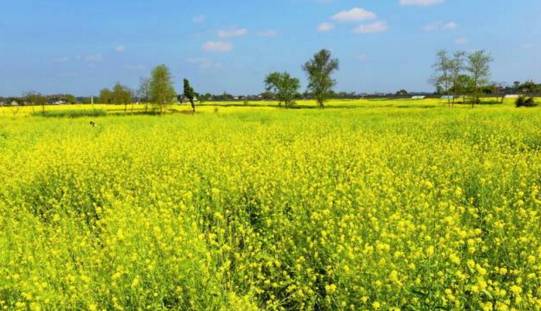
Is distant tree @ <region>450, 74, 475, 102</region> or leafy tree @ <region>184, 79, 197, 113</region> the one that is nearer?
distant tree @ <region>450, 74, 475, 102</region>

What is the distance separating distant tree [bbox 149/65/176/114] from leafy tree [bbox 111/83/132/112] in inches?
428

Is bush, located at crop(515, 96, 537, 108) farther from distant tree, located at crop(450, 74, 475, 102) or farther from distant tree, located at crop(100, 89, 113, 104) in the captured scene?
distant tree, located at crop(100, 89, 113, 104)

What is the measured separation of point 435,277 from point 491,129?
522 inches

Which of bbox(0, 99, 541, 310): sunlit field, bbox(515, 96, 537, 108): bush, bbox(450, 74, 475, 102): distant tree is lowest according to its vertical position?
bbox(0, 99, 541, 310): sunlit field

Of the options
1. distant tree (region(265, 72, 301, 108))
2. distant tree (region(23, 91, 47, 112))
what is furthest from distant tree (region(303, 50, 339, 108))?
distant tree (region(23, 91, 47, 112))

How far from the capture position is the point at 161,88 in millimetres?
57656

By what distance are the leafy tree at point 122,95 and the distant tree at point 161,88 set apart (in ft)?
35.7

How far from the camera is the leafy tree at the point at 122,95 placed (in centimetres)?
6819

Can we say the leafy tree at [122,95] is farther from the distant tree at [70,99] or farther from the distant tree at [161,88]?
the distant tree at [70,99]

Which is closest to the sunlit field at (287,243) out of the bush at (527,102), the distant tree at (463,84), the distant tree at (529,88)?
the bush at (527,102)

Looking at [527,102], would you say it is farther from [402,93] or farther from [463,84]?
[402,93]

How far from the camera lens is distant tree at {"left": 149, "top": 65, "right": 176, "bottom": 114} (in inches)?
2270

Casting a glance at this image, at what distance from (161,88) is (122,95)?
1414 centimetres

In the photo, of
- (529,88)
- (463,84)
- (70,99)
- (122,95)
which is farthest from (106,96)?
Result: (529,88)
